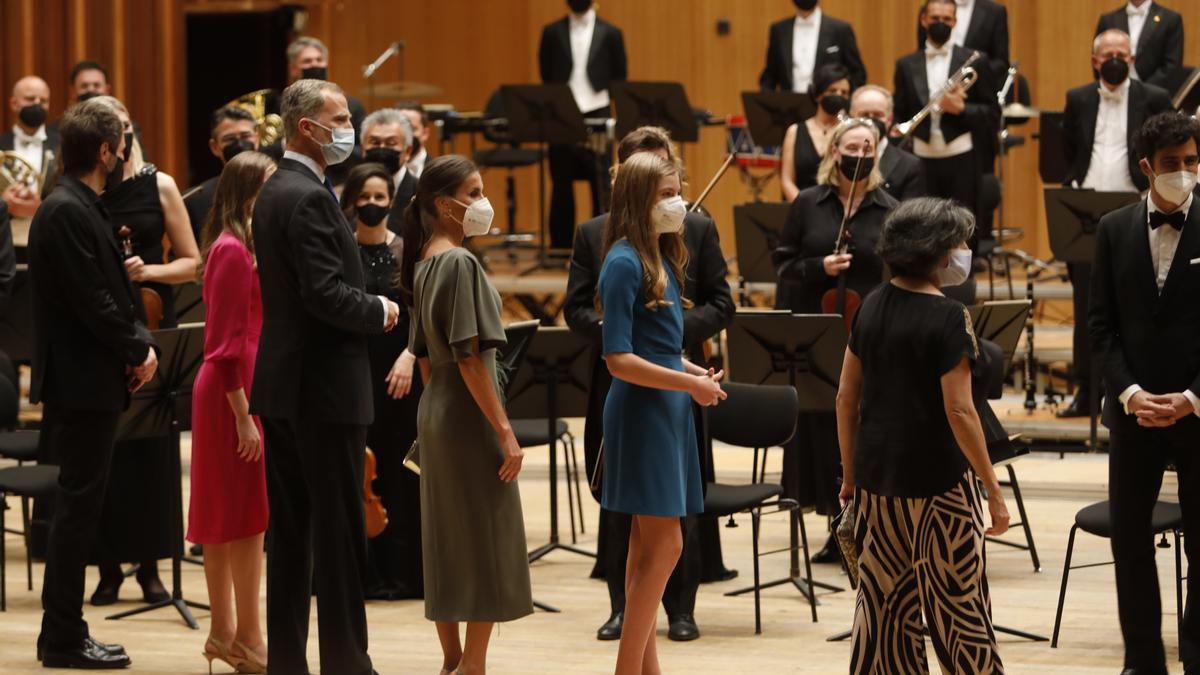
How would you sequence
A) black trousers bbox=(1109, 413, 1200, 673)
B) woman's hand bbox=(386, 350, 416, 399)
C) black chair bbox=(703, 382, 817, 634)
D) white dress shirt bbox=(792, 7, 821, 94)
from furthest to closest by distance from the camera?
white dress shirt bbox=(792, 7, 821, 94) → black chair bbox=(703, 382, 817, 634) → woman's hand bbox=(386, 350, 416, 399) → black trousers bbox=(1109, 413, 1200, 673)

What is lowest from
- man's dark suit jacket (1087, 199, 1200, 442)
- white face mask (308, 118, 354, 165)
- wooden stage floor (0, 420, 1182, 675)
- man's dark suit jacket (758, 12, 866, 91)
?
wooden stage floor (0, 420, 1182, 675)

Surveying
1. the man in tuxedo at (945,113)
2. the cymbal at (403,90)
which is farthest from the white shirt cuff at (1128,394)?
the cymbal at (403,90)

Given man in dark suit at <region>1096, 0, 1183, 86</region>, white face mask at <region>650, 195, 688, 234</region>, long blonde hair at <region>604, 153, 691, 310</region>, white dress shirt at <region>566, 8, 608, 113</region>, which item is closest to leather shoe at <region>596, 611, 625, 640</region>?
long blonde hair at <region>604, 153, 691, 310</region>

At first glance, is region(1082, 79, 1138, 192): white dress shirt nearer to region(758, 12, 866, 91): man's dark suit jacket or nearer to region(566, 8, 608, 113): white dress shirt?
region(758, 12, 866, 91): man's dark suit jacket

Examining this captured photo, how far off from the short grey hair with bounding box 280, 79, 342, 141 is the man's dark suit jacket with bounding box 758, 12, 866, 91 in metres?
5.89

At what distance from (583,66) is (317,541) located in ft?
22.6

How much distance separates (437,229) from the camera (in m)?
4.56

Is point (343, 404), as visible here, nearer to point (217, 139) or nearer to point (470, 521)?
point (470, 521)

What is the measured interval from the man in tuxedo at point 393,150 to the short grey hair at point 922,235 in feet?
9.38

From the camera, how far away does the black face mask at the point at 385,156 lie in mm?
6668

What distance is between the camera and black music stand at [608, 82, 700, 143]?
10.0 m

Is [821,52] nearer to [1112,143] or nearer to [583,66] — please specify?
[583,66]

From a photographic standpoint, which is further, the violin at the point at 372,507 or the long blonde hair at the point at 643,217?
the violin at the point at 372,507

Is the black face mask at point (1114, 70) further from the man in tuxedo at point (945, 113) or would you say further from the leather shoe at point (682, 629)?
the leather shoe at point (682, 629)
